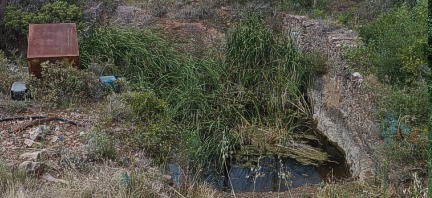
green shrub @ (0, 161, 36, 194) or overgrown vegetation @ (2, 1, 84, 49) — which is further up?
overgrown vegetation @ (2, 1, 84, 49)

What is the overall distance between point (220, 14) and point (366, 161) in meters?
4.57

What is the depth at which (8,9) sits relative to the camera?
8.08 meters

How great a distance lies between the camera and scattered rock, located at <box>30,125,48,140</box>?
5.11 meters

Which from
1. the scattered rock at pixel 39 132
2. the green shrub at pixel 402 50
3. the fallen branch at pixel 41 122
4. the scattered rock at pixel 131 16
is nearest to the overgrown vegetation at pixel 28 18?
the scattered rock at pixel 131 16

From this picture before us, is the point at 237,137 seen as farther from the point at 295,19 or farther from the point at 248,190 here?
the point at 295,19

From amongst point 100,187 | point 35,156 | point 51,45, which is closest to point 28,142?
point 35,156

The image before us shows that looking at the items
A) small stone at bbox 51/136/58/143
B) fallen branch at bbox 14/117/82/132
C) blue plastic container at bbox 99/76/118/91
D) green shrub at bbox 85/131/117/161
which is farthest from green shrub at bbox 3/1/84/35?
green shrub at bbox 85/131/117/161

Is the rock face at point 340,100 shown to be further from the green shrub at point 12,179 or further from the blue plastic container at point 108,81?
the green shrub at point 12,179

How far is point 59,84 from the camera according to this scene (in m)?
6.05

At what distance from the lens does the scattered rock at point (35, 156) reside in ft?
15.2

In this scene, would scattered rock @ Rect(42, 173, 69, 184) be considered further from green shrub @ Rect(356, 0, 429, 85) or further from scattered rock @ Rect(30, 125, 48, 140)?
green shrub @ Rect(356, 0, 429, 85)

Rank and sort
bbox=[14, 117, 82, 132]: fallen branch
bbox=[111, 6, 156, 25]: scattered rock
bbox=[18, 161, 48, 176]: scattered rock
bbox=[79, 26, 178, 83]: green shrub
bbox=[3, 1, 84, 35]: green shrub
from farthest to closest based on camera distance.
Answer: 1. bbox=[111, 6, 156, 25]: scattered rock
2. bbox=[3, 1, 84, 35]: green shrub
3. bbox=[79, 26, 178, 83]: green shrub
4. bbox=[14, 117, 82, 132]: fallen branch
5. bbox=[18, 161, 48, 176]: scattered rock

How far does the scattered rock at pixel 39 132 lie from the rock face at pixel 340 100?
3.11 meters

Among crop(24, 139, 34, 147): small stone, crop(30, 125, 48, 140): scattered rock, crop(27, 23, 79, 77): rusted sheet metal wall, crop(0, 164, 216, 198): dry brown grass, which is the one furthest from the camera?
crop(27, 23, 79, 77): rusted sheet metal wall
